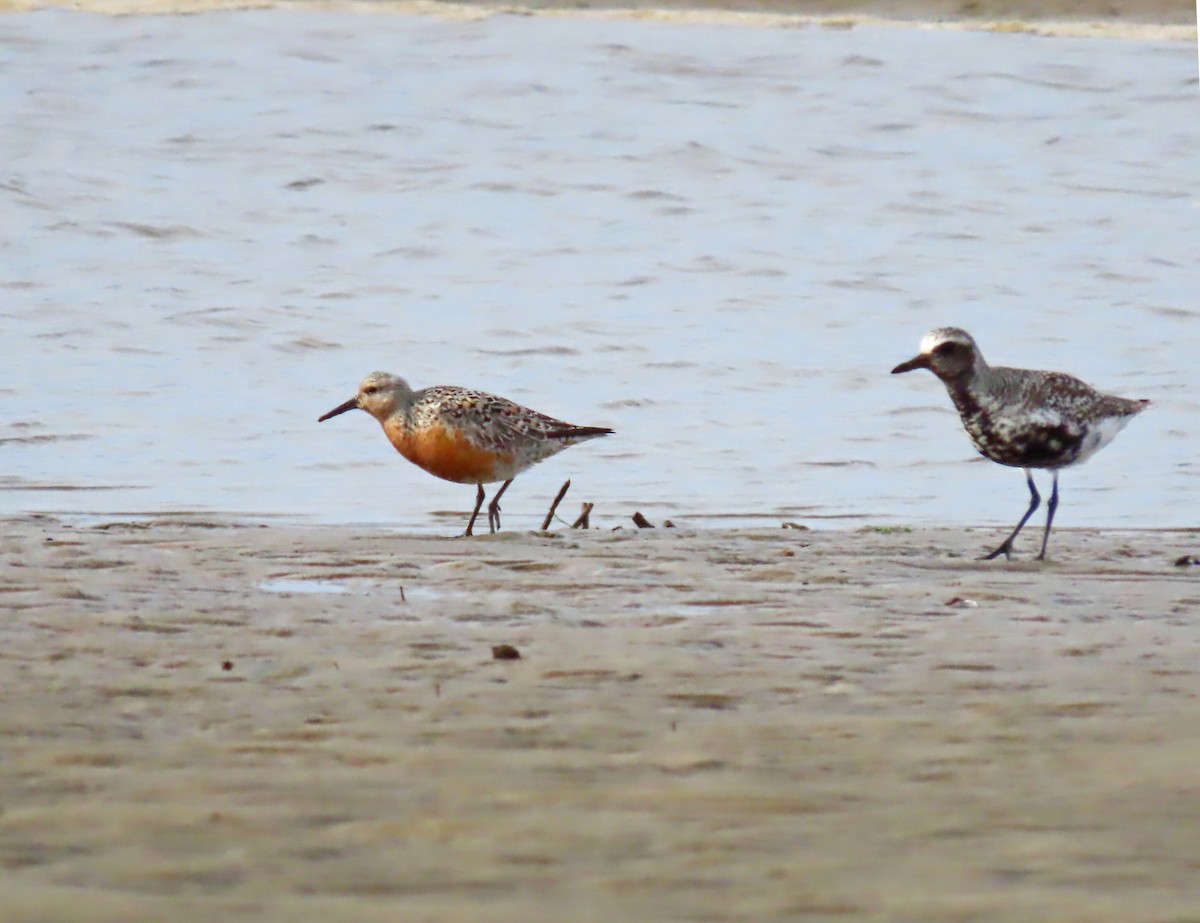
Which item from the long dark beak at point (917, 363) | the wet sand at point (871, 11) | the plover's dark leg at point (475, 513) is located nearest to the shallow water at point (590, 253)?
the plover's dark leg at point (475, 513)

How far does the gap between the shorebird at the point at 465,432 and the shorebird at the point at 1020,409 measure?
69.0 inches

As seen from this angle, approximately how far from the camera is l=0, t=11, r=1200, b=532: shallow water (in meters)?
10.3

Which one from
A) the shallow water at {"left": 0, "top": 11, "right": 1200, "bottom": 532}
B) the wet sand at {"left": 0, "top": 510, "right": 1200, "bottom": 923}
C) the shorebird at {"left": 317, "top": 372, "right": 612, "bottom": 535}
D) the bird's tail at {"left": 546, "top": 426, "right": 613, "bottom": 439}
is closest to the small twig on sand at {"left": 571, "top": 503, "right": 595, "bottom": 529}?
the shorebird at {"left": 317, "top": 372, "right": 612, "bottom": 535}

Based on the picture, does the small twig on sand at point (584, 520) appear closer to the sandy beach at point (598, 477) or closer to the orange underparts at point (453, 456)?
the sandy beach at point (598, 477)

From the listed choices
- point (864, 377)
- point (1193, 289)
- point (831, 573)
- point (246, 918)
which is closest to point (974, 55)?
point (1193, 289)

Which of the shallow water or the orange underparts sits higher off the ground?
the orange underparts

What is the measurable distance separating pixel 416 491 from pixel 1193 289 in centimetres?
809

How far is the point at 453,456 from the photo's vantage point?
876 centimetres

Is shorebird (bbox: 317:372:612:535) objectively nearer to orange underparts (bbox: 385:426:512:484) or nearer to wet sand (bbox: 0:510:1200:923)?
orange underparts (bbox: 385:426:512:484)

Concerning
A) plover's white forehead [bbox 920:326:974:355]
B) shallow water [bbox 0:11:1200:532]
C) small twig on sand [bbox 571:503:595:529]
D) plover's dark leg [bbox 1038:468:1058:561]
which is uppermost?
plover's white forehead [bbox 920:326:974:355]

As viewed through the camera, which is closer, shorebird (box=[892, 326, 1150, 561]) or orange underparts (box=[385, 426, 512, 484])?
shorebird (box=[892, 326, 1150, 561])

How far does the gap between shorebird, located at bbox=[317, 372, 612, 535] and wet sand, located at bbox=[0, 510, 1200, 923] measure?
1872mm

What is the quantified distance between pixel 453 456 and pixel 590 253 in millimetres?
7951

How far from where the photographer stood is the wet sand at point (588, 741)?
3260 mm
